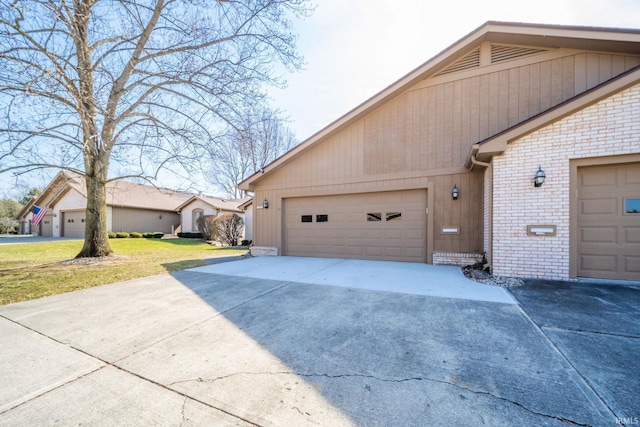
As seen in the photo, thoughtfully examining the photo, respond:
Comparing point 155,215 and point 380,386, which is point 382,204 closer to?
point 380,386

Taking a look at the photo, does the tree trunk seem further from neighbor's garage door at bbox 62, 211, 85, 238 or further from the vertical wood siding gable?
neighbor's garage door at bbox 62, 211, 85, 238

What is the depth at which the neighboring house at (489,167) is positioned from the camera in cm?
488

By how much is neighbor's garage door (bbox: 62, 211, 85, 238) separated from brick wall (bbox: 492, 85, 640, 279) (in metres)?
27.4

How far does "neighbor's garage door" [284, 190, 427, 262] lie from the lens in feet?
24.9

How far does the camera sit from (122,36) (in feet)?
21.7

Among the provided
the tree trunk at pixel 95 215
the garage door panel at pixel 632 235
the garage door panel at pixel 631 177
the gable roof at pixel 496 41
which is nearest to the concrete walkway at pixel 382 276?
the garage door panel at pixel 632 235

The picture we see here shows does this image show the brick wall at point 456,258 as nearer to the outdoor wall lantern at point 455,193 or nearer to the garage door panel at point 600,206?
the outdoor wall lantern at point 455,193

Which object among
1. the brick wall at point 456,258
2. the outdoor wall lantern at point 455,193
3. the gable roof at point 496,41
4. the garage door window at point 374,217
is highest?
the gable roof at point 496,41

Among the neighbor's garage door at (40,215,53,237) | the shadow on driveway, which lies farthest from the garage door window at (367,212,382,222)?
the neighbor's garage door at (40,215,53,237)

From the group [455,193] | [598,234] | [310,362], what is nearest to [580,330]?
[310,362]

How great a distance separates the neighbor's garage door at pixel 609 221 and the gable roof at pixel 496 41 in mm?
3181

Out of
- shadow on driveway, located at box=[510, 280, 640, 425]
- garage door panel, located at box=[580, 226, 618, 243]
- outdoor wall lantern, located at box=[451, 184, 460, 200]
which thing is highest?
outdoor wall lantern, located at box=[451, 184, 460, 200]

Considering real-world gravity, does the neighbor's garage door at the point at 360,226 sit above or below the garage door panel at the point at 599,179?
below

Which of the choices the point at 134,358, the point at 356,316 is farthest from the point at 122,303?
the point at 356,316
